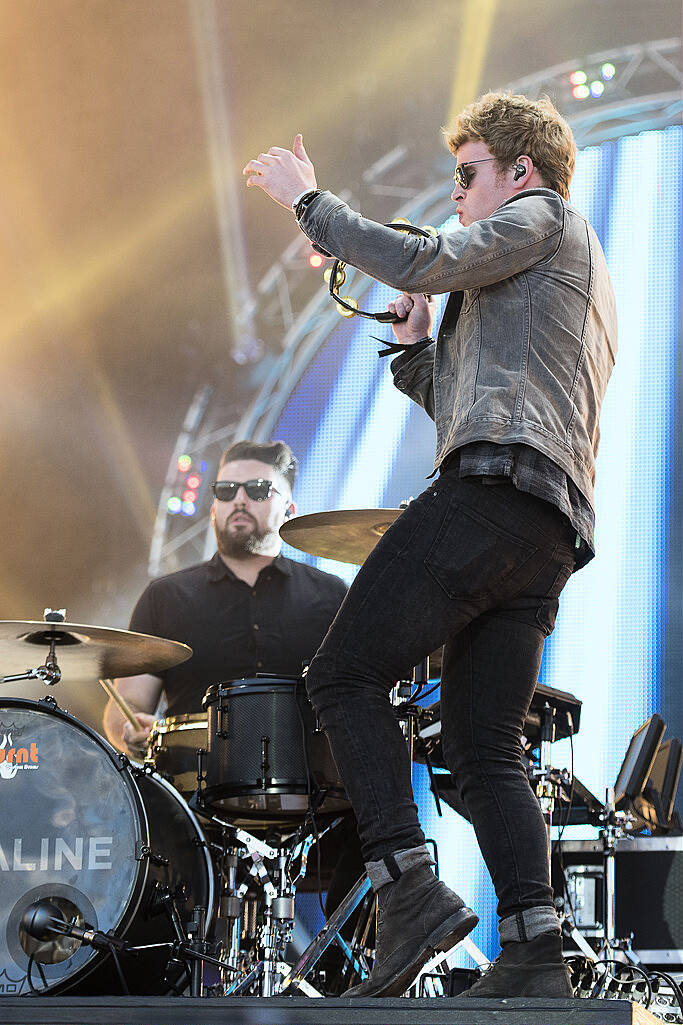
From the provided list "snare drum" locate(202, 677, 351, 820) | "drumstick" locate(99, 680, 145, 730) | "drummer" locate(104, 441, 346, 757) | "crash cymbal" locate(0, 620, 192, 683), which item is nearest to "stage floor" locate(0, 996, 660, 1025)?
"snare drum" locate(202, 677, 351, 820)

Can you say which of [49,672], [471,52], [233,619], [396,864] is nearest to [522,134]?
[396,864]

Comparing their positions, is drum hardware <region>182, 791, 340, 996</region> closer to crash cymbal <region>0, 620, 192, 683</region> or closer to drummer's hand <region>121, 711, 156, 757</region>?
crash cymbal <region>0, 620, 192, 683</region>

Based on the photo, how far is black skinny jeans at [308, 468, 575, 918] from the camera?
196 centimetres

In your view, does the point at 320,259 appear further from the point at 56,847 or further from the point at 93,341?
the point at 56,847

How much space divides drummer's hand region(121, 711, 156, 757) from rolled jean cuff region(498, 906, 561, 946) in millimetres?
2581

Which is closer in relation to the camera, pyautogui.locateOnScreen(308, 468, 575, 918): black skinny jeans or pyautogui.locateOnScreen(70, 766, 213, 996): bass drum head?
pyautogui.locateOnScreen(308, 468, 575, 918): black skinny jeans

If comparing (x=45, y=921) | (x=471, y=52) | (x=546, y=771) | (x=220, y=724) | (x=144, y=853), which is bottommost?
(x=45, y=921)

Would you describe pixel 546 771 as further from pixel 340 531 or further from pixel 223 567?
pixel 223 567

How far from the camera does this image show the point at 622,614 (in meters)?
4.48

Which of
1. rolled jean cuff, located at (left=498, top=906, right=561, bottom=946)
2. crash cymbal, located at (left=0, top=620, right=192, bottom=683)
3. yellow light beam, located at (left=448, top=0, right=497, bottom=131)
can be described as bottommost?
rolled jean cuff, located at (left=498, top=906, right=561, bottom=946)

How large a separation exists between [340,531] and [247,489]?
1.35m

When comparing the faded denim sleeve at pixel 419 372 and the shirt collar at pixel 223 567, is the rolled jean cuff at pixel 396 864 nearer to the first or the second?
the faded denim sleeve at pixel 419 372

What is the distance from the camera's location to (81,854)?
343 cm

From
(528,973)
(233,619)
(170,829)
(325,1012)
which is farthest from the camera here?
(233,619)
